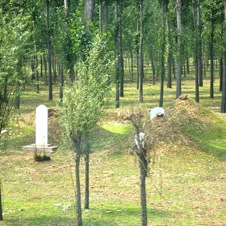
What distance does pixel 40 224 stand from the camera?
15.4m

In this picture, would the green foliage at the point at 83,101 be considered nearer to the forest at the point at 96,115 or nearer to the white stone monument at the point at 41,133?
the forest at the point at 96,115

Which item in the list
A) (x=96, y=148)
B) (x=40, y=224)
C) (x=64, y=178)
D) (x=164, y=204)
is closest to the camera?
(x=40, y=224)

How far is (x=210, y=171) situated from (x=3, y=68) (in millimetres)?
11107

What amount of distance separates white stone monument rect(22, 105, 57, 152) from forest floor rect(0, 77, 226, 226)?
0.42 meters

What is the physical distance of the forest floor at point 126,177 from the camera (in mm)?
16219

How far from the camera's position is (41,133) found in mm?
27156

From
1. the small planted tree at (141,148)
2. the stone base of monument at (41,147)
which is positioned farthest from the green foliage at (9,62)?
the stone base of monument at (41,147)

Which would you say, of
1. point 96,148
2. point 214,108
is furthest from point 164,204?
point 214,108

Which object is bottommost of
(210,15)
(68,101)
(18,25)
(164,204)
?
(164,204)

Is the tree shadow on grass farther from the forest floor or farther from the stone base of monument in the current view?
Result: the stone base of monument

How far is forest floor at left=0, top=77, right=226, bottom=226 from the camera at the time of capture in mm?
16219

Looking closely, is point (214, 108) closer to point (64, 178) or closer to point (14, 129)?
point (14, 129)

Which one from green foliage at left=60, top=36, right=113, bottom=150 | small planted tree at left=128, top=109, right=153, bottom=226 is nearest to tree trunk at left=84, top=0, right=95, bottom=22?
green foliage at left=60, top=36, right=113, bottom=150

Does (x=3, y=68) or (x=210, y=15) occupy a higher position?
(x=210, y=15)
